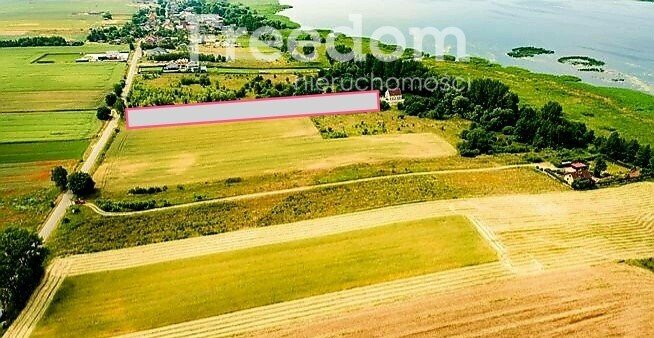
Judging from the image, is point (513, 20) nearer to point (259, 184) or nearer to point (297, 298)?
point (259, 184)

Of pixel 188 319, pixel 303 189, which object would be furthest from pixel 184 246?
pixel 303 189

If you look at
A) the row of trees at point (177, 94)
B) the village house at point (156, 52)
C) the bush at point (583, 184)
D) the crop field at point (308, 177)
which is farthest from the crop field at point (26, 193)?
the village house at point (156, 52)

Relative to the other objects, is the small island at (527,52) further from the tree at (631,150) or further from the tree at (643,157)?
the tree at (643,157)

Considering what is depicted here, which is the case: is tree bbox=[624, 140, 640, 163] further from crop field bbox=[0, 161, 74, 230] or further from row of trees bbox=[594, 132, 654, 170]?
crop field bbox=[0, 161, 74, 230]

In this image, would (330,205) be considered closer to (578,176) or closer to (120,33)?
(578,176)

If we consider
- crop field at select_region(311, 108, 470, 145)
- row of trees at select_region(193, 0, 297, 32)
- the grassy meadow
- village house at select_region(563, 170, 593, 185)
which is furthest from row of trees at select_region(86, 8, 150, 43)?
village house at select_region(563, 170, 593, 185)

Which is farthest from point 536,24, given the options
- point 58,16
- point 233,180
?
point 58,16
